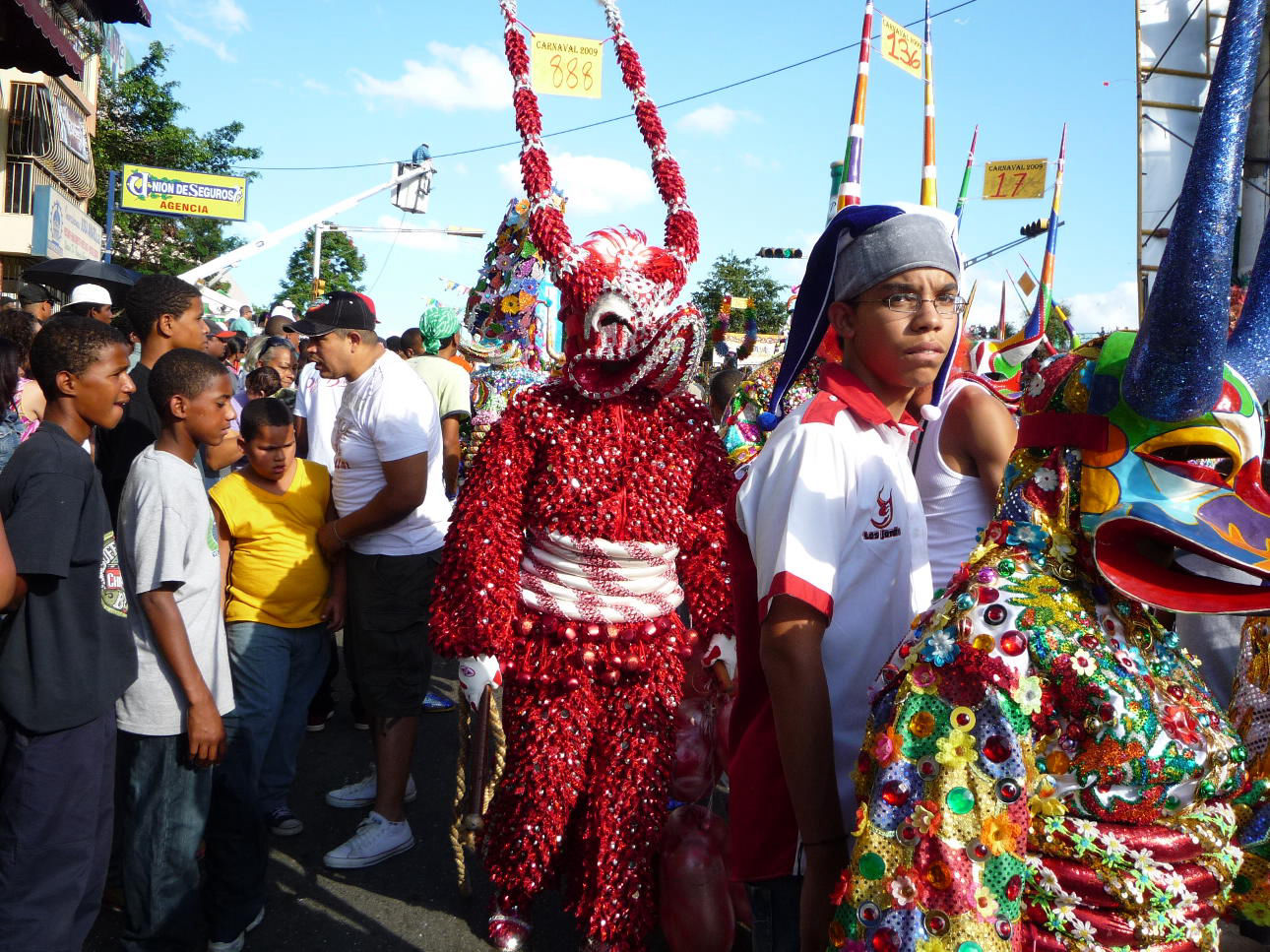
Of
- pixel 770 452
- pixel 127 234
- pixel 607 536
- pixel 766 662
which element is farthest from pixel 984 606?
pixel 127 234

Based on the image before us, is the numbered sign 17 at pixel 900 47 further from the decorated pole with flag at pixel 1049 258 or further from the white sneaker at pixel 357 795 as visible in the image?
the white sneaker at pixel 357 795

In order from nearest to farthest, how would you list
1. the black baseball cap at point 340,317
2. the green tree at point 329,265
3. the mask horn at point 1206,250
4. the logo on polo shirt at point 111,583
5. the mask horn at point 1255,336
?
the mask horn at point 1206,250, the mask horn at point 1255,336, the logo on polo shirt at point 111,583, the black baseball cap at point 340,317, the green tree at point 329,265

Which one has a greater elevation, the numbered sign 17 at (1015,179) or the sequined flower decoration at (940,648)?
the numbered sign 17 at (1015,179)

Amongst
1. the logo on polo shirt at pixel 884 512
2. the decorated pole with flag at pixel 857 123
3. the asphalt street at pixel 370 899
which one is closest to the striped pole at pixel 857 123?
the decorated pole with flag at pixel 857 123

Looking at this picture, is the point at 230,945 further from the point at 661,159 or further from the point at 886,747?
the point at 661,159

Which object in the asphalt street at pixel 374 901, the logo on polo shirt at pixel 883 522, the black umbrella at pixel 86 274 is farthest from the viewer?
the black umbrella at pixel 86 274

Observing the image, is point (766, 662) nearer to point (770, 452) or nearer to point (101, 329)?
point (770, 452)

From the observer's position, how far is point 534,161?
319cm

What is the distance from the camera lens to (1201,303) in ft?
3.85

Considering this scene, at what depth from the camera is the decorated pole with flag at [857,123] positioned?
3396mm

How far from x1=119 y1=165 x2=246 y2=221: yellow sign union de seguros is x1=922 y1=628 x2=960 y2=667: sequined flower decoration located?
70.1 ft

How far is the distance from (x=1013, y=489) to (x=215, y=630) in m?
2.33

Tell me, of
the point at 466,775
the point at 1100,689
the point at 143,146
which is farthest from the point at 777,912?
the point at 143,146

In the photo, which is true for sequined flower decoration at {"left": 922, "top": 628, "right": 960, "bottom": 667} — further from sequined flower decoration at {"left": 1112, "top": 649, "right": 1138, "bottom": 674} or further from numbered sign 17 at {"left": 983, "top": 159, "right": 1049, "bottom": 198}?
numbered sign 17 at {"left": 983, "top": 159, "right": 1049, "bottom": 198}
